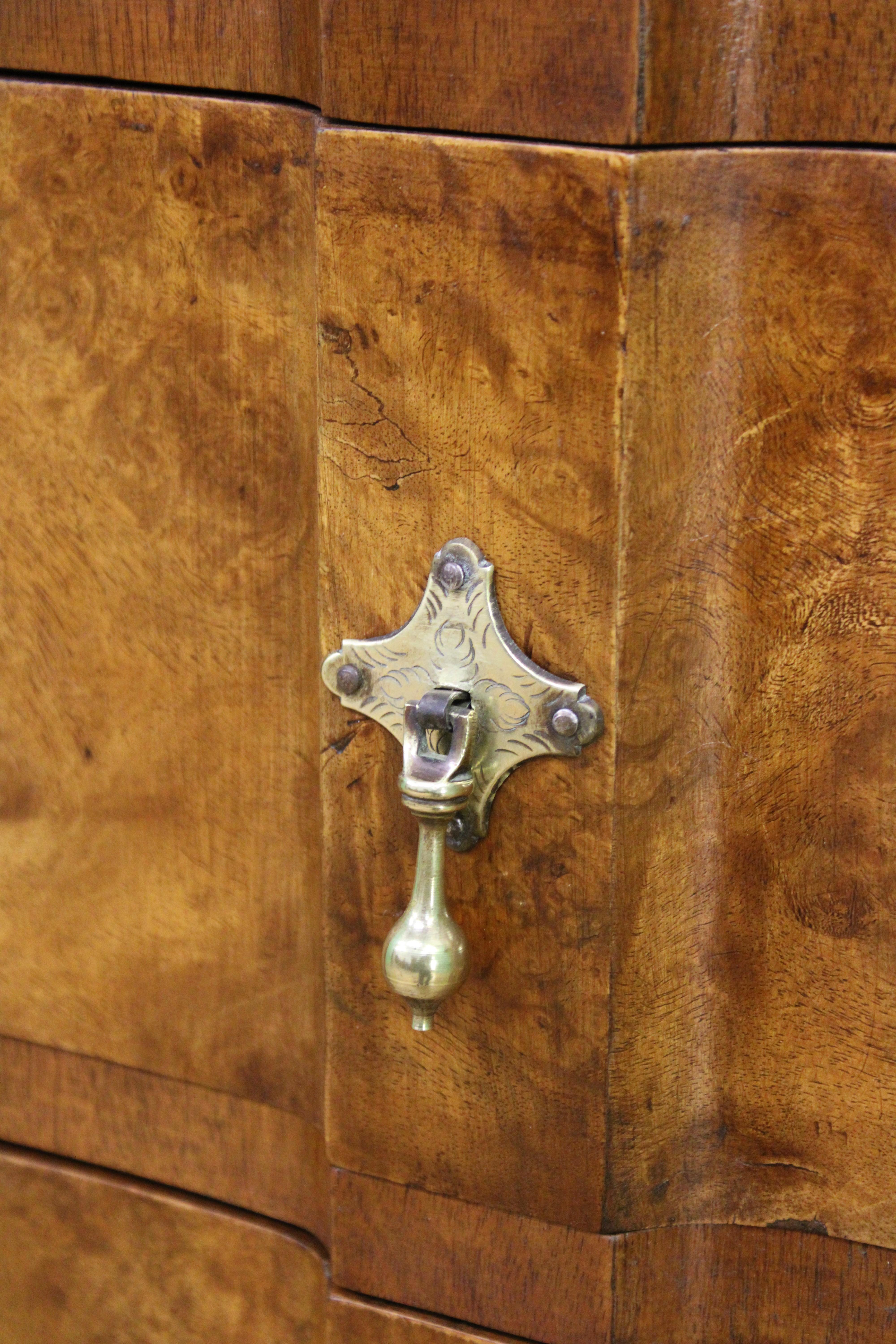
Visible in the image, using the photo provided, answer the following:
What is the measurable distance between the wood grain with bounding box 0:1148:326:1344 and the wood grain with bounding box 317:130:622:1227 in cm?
10

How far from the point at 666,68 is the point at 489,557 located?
17cm

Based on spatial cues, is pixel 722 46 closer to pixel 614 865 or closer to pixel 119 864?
pixel 614 865

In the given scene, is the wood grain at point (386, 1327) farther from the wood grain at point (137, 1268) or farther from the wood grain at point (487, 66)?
the wood grain at point (487, 66)

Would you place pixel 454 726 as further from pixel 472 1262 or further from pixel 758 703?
pixel 472 1262

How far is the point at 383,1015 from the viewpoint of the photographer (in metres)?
0.60

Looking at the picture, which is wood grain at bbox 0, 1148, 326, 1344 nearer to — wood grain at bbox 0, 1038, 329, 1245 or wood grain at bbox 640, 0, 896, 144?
wood grain at bbox 0, 1038, 329, 1245

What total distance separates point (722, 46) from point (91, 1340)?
63cm

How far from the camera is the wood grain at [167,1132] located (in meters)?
0.67

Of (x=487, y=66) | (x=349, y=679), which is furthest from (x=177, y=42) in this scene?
(x=349, y=679)

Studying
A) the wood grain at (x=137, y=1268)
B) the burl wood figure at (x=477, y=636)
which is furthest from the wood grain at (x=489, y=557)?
the wood grain at (x=137, y=1268)

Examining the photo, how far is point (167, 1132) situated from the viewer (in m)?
0.70

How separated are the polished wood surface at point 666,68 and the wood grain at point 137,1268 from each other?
0.48 meters

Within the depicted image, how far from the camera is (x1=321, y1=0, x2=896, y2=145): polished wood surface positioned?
0.47 metres

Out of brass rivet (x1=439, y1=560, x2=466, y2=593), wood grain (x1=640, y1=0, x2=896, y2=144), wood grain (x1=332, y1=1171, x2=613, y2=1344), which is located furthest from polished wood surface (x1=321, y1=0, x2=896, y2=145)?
wood grain (x1=332, y1=1171, x2=613, y2=1344)
